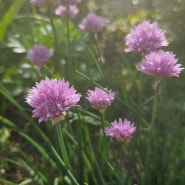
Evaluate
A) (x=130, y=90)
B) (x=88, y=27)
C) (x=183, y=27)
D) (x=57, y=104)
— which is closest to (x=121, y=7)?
(x=183, y=27)

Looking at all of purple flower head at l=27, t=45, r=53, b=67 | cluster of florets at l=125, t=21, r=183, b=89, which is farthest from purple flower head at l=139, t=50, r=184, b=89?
purple flower head at l=27, t=45, r=53, b=67

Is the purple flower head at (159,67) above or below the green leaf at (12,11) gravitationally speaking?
below

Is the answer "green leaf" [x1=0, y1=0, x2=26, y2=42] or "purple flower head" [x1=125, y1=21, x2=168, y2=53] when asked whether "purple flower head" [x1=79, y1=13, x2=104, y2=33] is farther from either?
"green leaf" [x1=0, y1=0, x2=26, y2=42]

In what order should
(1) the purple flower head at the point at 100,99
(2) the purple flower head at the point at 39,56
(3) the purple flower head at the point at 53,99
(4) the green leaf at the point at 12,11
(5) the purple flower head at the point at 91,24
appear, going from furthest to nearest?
(5) the purple flower head at the point at 91,24 < (2) the purple flower head at the point at 39,56 < (1) the purple flower head at the point at 100,99 < (3) the purple flower head at the point at 53,99 < (4) the green leaf at the point at 12,11

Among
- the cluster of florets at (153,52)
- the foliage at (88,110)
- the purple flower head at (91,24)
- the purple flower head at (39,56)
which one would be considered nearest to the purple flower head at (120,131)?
the foliage at (88,110)

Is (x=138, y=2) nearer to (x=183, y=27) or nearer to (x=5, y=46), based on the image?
(x=183, y=27)

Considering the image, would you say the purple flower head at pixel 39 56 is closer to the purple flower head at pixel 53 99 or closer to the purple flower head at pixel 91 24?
the purple flower head at pixel 91 24

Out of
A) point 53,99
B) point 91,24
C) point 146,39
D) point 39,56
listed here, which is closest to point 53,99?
point 53,99

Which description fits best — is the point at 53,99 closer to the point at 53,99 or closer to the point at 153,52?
the point at 53,99
